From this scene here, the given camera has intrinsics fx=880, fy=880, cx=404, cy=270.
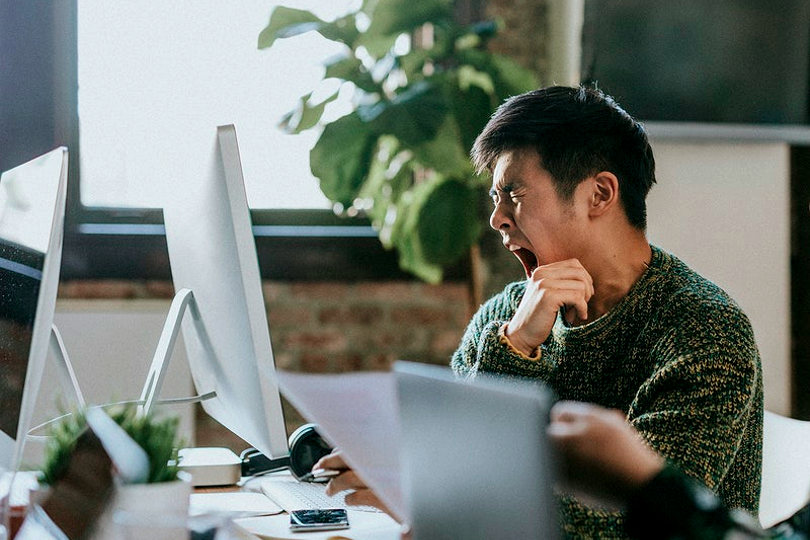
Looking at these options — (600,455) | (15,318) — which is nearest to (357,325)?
(15,318)

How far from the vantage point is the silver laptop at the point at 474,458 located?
22.1 inches

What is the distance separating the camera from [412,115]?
2482 mm

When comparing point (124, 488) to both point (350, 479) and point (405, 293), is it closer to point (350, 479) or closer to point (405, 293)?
point (350, 479)

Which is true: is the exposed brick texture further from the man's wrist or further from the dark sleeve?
the dark sleeve

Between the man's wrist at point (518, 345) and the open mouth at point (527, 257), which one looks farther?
the open mouth at point (527, 257)

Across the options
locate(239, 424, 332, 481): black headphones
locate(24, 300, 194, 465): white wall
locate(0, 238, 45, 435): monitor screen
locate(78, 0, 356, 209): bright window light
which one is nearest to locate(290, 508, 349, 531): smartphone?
locate(239, 424, 332, 481): black headphones

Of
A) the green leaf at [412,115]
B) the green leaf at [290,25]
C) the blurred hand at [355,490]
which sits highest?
the green leaf at [290,25]

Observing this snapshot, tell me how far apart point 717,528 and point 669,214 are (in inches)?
88.4

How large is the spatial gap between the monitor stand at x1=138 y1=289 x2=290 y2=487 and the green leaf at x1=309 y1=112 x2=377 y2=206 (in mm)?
1140

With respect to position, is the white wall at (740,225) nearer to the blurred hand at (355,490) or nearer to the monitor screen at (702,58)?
the monitor screen at (702,58)

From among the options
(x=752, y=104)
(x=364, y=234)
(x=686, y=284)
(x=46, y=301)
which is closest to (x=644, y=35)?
(x=752, y=104)

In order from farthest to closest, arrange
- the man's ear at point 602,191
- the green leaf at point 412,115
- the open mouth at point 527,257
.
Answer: the green leaf at point 412,115 < the open mouth at point 527,257 < the man's ear at point 602,191

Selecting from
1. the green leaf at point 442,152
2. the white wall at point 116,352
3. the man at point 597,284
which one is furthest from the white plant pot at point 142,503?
the green leaf at point 442,152

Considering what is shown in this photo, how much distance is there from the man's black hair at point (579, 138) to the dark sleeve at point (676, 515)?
79 cm
